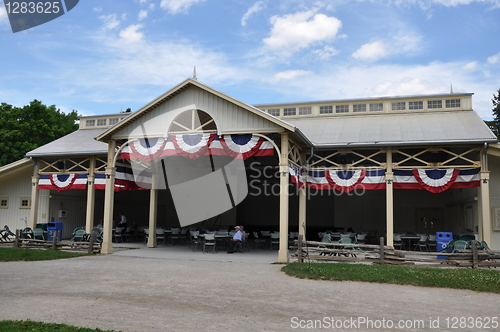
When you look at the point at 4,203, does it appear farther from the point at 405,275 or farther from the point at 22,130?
the point at 405,275

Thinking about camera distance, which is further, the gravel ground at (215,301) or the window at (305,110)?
the window at (305,110)

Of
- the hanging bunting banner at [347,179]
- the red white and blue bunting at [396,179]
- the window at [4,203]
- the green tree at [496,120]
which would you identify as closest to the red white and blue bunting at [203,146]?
the red white and blue bunting at [396,179]

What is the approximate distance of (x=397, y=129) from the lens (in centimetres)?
1761

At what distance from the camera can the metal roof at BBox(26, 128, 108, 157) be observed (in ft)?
64.2

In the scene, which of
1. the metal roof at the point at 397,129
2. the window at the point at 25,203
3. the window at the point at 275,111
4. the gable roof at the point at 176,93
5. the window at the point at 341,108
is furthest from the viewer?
the window at the point at 25,203

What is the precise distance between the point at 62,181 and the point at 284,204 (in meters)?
→ 11.4

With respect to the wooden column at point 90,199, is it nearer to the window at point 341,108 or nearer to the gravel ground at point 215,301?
Answer: the gravel ground at point 215,301

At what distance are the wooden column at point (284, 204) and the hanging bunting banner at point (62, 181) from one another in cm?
1011

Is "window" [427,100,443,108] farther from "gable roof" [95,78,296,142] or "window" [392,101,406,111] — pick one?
"gable roof" [95,78,296,142]

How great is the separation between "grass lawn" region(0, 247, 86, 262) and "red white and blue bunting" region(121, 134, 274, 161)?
4387 millimetres

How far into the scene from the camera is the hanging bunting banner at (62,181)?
19859mm

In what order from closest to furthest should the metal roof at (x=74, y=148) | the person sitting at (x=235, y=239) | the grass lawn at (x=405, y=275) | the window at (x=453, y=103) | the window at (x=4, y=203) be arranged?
the grass lawn at (x=405, y=275), the person sitting at (x=235, y=239), the metal roof at (x=74, y=148), the window at (x=453, y=103), the window at (x=4, y=203)

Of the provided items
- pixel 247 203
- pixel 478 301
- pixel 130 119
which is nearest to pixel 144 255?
pixel 130 119

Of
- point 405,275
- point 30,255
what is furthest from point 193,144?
point 405,275
